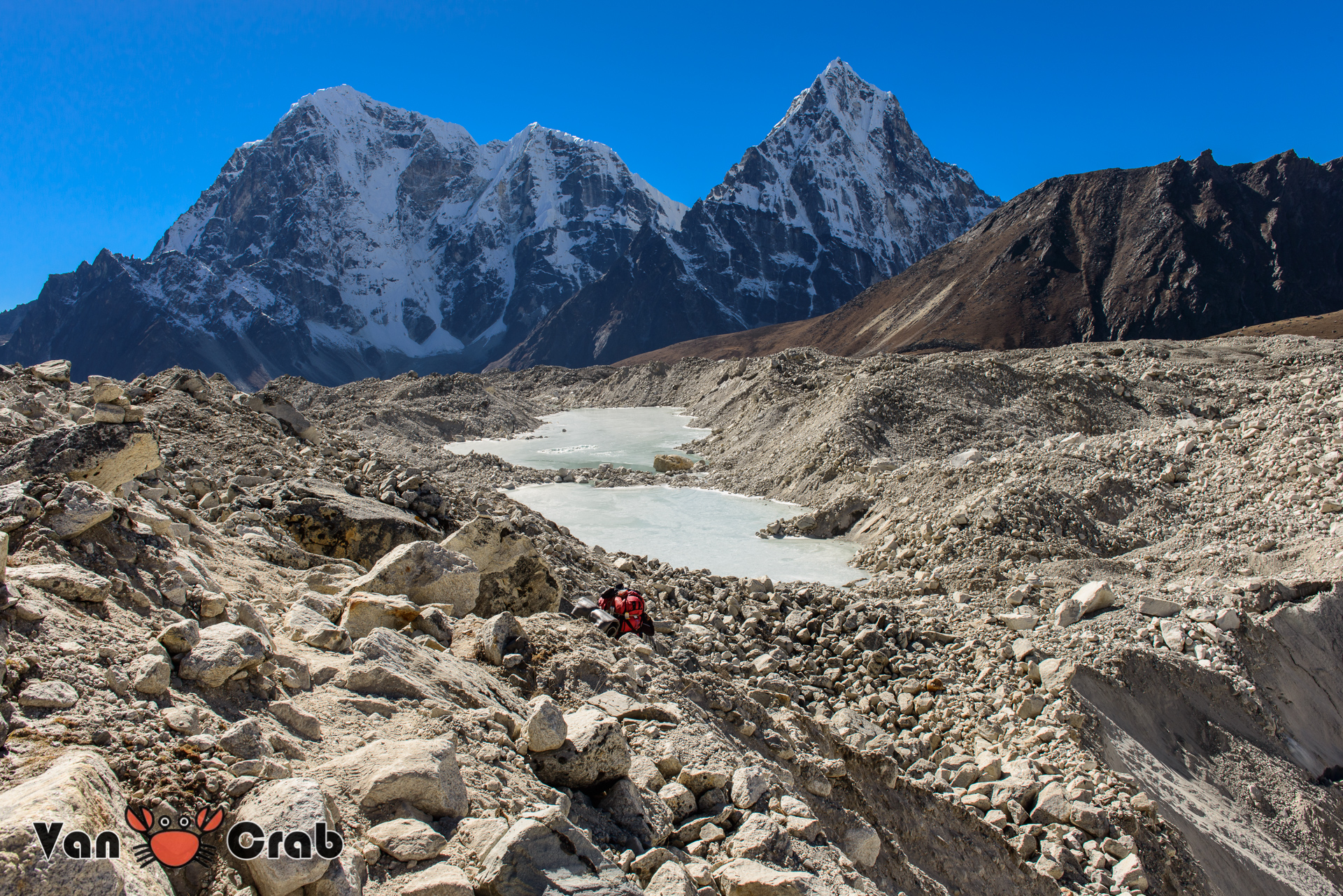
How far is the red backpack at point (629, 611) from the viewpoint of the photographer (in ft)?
21.7

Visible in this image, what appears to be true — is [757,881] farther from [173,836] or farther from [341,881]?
[173,836]

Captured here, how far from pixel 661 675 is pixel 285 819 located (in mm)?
3209

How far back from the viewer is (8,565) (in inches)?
125

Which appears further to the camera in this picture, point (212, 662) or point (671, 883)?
point (212, 662)

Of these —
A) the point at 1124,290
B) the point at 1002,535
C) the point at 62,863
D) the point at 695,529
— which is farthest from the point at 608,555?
the point at 1124,290

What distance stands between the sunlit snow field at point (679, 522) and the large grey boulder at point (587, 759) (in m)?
9.57

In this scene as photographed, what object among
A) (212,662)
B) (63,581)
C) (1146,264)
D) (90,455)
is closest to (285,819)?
(212,662)

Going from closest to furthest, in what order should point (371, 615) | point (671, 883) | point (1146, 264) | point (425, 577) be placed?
point (671, 883) → point (371, 615) → point (425, 577) → point (1146, 264)

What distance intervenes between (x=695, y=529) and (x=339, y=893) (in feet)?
50.1

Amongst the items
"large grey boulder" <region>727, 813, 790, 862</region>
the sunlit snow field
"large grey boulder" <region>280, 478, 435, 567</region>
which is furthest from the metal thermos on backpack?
the sunlit snow field

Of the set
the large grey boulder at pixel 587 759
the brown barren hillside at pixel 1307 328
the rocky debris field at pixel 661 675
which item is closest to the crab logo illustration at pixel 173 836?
the rocky debris field at pixel 661 675

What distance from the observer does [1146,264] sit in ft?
273

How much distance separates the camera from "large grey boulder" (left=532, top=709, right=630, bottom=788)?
3432 mm

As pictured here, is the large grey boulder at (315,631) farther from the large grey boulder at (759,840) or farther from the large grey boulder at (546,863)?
the large grey boulder at (759,840)
